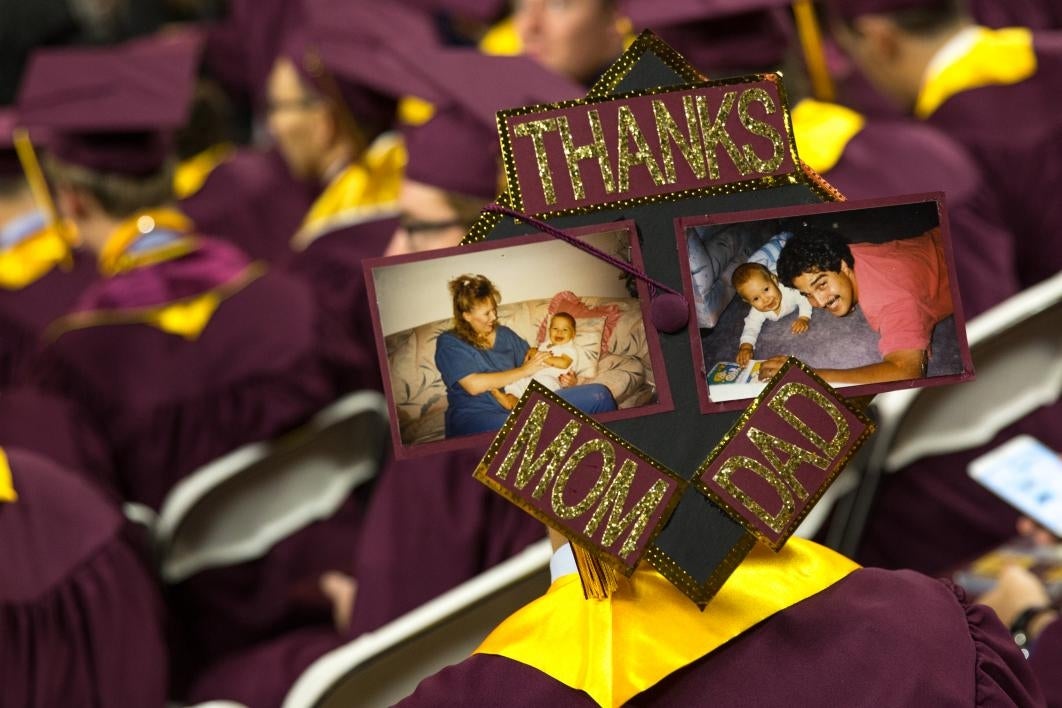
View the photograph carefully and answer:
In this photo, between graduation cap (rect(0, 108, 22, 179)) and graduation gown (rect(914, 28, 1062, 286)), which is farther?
graduation cap (rect(0, 108, 22, 179))

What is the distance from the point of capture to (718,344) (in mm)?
1190

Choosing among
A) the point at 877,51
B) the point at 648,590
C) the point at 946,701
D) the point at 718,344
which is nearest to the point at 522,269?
the point at 718,344

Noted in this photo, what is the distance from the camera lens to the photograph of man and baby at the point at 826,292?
1.18m

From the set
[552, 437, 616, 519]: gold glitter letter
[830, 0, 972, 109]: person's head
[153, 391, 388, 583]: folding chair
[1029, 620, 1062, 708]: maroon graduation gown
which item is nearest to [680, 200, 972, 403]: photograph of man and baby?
[552, 437, 616, 519]: gold glitter letter

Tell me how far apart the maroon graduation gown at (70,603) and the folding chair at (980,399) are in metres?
1.06

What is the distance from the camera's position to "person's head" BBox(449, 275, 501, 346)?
1155 millimetres

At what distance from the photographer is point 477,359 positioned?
117cm

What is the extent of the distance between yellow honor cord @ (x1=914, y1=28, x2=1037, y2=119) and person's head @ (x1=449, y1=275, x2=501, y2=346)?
2.09 metres

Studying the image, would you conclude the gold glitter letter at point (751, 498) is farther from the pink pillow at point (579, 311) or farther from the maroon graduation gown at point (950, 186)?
the maroon graduation gown at point (950, 186)

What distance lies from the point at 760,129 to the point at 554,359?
0.89ft

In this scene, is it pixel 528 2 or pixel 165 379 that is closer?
pixel 165 379

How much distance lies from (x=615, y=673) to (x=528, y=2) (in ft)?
8.95

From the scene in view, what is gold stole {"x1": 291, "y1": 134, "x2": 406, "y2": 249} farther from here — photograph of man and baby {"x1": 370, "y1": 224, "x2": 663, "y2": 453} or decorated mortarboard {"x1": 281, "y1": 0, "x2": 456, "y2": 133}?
photograph of man and baby {"x1": 370, "y1": 224, "x2": 663, "y2": 453}

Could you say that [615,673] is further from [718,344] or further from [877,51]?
[877,51]
